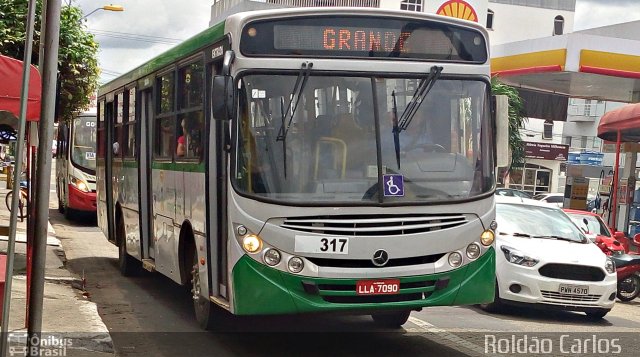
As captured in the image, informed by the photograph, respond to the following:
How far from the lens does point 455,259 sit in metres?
8.09

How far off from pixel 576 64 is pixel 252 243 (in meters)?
17.6

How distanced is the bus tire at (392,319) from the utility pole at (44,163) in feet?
14.3

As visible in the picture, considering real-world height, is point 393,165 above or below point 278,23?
below

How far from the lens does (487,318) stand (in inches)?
454

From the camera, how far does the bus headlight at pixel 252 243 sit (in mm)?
7750

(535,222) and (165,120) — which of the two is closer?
(165,120)

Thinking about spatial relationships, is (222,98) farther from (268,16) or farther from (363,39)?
(363,39)

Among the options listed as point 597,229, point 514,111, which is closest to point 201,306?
point 597,229

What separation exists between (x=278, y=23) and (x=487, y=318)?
203 inches

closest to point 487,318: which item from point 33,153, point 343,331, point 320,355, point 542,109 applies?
point 343,331

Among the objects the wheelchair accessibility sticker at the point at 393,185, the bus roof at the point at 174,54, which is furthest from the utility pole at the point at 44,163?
the wheelchair accessibility sticker at the point at 393,185

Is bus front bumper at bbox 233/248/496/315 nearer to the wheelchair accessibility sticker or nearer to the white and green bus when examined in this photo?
the white and green bus

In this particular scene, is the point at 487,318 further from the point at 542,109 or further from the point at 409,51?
the point at 542,109

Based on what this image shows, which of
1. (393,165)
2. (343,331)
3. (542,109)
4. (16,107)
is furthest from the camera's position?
(542,109)
